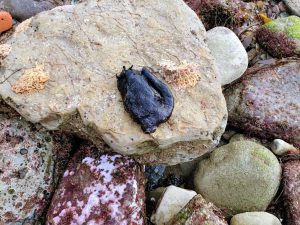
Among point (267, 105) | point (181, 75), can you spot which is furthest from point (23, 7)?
point (267, 105)

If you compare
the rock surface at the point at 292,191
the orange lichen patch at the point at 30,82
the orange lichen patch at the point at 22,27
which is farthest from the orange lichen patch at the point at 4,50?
the rock surface at the point at 292,191

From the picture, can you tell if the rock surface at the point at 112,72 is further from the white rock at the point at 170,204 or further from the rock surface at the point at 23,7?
the rock surface at the point at 23,7

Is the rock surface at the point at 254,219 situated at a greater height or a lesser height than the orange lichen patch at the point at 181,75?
lesser

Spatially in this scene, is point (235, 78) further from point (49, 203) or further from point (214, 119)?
point (49, 203)

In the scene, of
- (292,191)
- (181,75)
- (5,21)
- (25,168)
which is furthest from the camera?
(5,21)

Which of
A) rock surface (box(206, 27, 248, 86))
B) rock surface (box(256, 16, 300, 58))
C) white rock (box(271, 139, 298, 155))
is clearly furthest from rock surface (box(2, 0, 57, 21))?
white rock (box(271, 139, 298, 155))

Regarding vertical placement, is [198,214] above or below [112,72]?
below

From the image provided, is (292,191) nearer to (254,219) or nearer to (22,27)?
(254,219)
